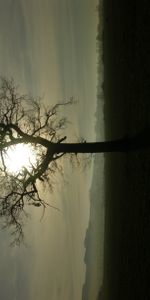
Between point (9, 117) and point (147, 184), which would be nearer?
point (147, 184)

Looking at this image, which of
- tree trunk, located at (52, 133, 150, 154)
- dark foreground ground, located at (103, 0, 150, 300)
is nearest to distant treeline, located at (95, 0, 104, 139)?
dark foreground ground, located at (103, 0, 150, 300)

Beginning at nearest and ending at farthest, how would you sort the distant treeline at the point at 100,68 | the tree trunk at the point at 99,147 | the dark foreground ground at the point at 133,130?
the dark foreground ground at the point at 133,130
the tree trunk at the point at 99,147
the distant treeline at the point at 100,68

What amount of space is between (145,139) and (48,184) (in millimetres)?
4991

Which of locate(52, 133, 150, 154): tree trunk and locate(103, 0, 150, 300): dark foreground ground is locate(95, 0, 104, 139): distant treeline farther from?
locate(52, 133, 150, 154): tree trunk

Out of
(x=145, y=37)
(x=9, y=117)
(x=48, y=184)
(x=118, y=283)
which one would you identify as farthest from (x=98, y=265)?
(x=145, y=37)

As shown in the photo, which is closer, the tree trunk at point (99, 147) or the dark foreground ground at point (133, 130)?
the dark foreground ground at point (133, 130)

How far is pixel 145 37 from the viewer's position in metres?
12.5

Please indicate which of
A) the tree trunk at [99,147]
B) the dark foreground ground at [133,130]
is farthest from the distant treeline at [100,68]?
the tree trunk at [99,147]

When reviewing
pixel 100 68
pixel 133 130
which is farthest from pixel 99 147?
pixel 100 68

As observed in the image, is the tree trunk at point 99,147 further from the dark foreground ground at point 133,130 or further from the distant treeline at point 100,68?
the distant treeline at point 100,68

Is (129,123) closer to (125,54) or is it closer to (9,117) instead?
(125,54)

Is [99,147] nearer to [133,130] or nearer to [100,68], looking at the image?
[133,130]

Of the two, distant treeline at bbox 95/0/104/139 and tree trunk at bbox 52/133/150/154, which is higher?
distant treeline at bbox 95/0/104/139

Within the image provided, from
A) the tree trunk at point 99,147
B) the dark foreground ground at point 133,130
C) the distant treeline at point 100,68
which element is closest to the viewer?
the dark foreground ground at point 133,130
